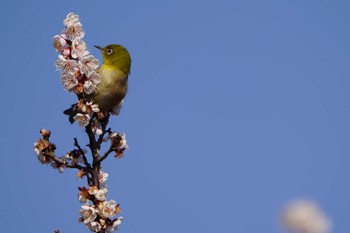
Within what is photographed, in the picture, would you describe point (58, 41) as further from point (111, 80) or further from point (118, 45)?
point (118, 45)

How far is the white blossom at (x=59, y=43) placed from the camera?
582cm

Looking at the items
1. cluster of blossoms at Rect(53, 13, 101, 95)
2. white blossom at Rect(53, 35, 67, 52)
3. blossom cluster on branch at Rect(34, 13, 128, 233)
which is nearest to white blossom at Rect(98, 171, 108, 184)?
blossom cluster on branch at Rect(34, 13, 128, 233)

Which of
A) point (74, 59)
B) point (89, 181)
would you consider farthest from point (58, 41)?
point (89, 181)

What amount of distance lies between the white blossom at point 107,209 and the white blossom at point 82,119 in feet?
3.51

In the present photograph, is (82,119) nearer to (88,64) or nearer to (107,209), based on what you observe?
(88,64)

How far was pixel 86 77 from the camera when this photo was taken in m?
5.82

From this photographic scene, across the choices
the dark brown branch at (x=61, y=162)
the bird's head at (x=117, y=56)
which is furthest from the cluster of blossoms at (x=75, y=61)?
the bird's head at (x=117, y=56)

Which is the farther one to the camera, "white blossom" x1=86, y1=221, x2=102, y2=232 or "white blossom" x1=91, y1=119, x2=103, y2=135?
"white blossom" x1=91, y1=119, x2=103, y2=135

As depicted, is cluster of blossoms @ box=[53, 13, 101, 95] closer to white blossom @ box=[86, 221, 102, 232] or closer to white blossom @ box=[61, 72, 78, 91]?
white blossom @ box=[61, 72, 78, 91]

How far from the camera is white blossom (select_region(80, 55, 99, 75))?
5758 mm

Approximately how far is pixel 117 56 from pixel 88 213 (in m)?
3.15

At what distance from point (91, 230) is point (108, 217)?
23 centimetres

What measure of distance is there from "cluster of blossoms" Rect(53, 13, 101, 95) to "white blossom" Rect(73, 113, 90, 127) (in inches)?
12.4

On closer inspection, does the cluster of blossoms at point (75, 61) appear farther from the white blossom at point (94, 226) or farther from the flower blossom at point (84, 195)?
the white blossom at point (94, 226)
